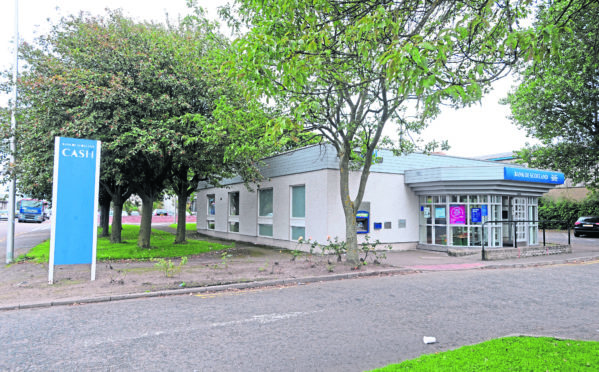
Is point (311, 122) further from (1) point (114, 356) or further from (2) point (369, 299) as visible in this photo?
(1) point (114, 356)

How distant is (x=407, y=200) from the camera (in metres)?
17.9

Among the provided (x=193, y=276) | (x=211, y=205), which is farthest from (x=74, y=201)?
(x=211, y=205)

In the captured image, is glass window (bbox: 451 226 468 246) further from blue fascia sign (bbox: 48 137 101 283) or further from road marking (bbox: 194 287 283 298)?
blue fascia sign (bbox: 48 137 101 283)

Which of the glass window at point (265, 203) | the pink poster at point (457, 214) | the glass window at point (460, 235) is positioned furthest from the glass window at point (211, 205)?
the glass window at point (460, 235)

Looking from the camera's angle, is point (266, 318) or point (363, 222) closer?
point (266, 318)

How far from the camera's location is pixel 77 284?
909 centimetres

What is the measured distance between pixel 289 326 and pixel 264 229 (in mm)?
13765

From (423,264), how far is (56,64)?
47.7 feet

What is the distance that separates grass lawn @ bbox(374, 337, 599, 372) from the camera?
3.93 meters

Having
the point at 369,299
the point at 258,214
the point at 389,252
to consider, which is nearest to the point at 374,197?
the point at 389,252

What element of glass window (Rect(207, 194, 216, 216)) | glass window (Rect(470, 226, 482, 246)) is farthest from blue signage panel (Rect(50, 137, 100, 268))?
glass window (Rect(207, 194, 216, 216))

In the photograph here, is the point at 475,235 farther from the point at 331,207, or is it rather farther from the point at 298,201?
the point at 298,201

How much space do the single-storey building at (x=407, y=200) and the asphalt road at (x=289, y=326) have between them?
23.0ft

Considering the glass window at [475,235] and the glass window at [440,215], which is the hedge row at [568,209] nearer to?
the glass window at [475,235]
